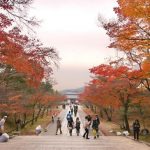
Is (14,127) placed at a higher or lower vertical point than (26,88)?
lower

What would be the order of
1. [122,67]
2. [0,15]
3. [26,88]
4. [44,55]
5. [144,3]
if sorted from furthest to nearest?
[26,88] → [122,67] → [44,55] → [144,3] → [0,15]

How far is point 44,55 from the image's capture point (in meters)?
25.0

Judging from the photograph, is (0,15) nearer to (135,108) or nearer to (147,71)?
(147,71)

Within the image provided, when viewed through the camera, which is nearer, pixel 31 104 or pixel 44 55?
pixel 44 55

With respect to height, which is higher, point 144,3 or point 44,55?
point 144,3

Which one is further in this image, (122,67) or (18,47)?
(122,67)

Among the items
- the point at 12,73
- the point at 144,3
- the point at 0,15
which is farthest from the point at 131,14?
the point at 12,73

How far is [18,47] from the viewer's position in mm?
24547

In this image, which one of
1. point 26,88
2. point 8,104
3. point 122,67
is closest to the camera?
point 122,67

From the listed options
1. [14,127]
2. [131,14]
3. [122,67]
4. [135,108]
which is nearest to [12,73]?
[122,67]

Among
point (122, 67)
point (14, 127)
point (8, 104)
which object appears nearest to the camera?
point (122, 67)

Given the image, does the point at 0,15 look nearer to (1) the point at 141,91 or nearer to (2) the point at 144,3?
(2) the point at 144,3

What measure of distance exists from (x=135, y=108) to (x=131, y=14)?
91.5 ft

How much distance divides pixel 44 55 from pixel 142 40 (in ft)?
18.0
